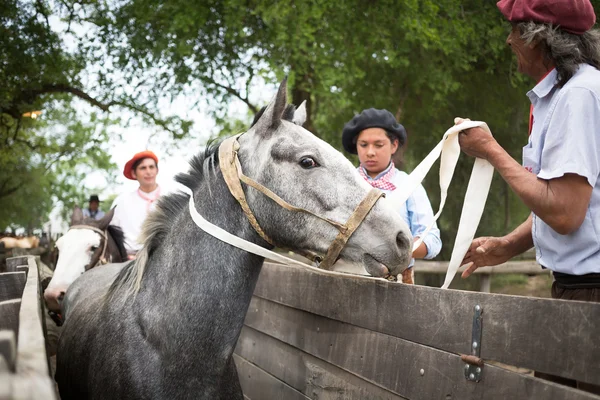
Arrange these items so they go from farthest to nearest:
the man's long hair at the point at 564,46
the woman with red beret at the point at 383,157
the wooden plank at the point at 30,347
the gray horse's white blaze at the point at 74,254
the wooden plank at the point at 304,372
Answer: the gray horse's white blaze at the point at 74,254 < the woman with red beret at the point at 383,157 < the wooden plank at the point at 304,372 < the man's long hair at the point at 564,46 < the wooden plank at the point at 30,347

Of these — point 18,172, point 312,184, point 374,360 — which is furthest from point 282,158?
point 18,172

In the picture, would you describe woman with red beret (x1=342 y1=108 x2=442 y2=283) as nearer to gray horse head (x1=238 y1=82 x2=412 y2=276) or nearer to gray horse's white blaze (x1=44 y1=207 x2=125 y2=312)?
gray horse head (x1=238 y1=82 x2=412 y2=276)

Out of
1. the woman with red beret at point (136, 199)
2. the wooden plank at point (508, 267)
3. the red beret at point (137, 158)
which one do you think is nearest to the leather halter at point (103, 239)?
the woman with red beret at point (136, 199)

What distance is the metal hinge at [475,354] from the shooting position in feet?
7.26

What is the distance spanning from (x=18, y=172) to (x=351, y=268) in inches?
1394

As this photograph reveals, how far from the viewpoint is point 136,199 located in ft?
21.7

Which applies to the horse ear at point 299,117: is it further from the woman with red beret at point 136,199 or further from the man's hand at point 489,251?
the woman with red beret at point 136,199

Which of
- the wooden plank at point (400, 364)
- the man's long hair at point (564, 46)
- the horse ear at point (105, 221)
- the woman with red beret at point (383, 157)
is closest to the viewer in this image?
the wooden plank at point (400, 364)

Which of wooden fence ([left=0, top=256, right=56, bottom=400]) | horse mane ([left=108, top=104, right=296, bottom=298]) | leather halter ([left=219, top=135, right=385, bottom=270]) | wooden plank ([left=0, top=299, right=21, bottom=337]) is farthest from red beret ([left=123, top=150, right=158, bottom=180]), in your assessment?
wooden fence ([left=0, top=256, right=56, bottom=400])

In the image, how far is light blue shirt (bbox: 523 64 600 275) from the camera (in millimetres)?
2082

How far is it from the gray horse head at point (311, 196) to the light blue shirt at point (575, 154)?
667mm

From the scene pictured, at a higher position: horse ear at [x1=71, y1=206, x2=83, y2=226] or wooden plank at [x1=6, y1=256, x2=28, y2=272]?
horse ear at [x1=71, y1=206, x2=83, y2=226]

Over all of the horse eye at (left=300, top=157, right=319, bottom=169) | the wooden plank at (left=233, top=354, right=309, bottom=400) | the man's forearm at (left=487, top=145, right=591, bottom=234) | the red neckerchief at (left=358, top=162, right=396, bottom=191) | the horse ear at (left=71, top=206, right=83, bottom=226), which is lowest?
the wooden plank at (left=233, top=354, right=309, bottom=400)

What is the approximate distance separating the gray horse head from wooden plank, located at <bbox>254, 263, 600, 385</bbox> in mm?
234
